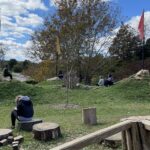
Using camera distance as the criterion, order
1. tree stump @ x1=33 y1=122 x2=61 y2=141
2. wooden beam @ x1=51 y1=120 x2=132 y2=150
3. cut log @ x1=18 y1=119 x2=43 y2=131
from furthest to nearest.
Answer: cut log @ x1=18 y1=119 x2=43 y2=131
tree stump @ x1=33 y1=122 x2=61 y2=141
wooden beam @ x1=51 y1=120 x2=132 y2=150

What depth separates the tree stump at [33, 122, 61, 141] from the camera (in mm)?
10133

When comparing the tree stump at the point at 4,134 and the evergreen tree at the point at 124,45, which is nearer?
the tree stump at the point at 4,134

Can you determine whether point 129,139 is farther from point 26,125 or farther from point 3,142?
point 26,125

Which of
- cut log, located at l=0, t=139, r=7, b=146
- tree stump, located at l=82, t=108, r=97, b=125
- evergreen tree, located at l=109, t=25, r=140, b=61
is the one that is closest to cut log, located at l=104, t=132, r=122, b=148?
cut log, located at l=0, t=139, r=7, b=146

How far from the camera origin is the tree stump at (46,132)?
10.1 metres

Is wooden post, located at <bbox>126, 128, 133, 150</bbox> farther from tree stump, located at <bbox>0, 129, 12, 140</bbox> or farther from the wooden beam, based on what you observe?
tree stump, located at <bbox>0, 129, 12, 140</bbox>

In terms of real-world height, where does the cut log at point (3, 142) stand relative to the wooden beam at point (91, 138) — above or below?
below

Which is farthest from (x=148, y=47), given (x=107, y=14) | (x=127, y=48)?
(x=107, y=14)

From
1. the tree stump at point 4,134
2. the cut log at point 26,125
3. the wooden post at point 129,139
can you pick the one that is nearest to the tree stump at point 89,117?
the cut log at point 26,125

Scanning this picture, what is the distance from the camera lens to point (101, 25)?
41719 mm

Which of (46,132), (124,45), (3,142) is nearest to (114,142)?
(46,132)

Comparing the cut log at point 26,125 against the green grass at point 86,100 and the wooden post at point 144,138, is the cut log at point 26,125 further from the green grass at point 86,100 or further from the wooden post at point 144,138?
the wooden post at point 144,138

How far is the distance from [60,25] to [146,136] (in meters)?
36.1

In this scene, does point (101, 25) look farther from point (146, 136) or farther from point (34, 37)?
point (146, 136)
